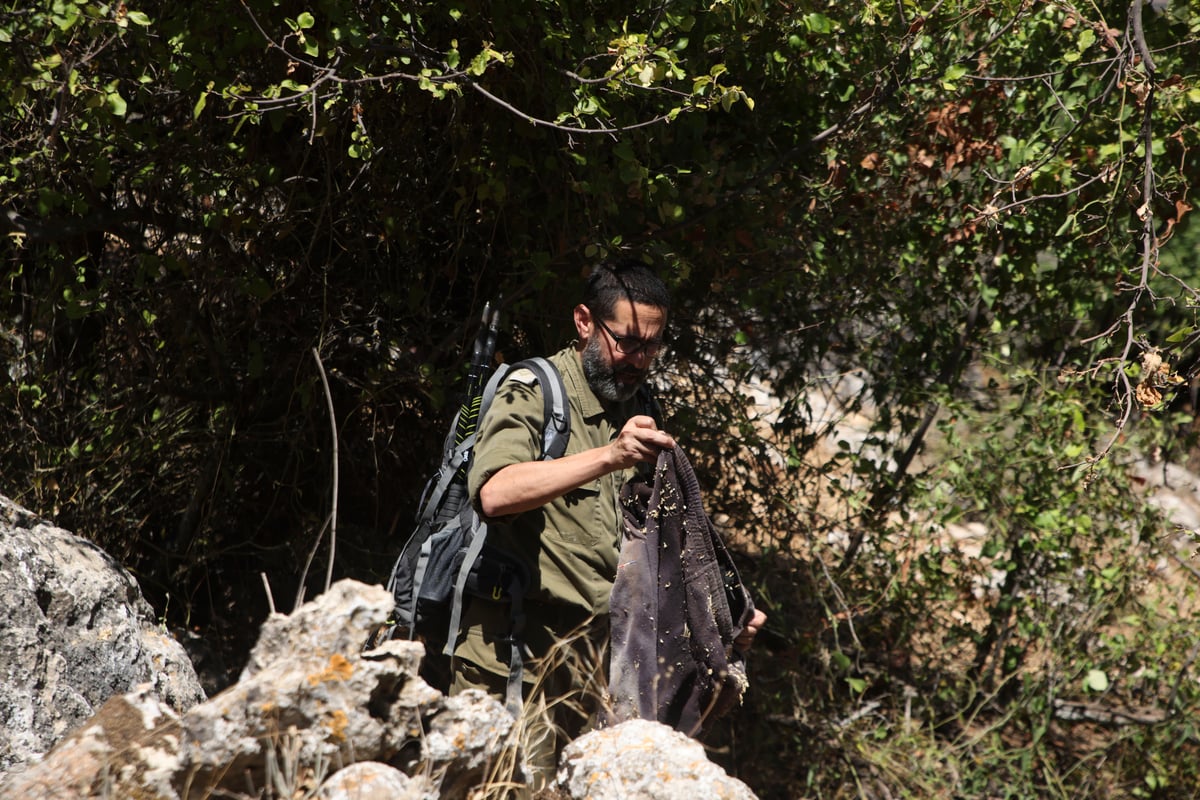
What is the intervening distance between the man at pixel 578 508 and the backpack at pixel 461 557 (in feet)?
0.12

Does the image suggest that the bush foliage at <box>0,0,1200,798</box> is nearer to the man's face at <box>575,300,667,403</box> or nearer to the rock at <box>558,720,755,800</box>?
the man's face at <box>575,300,667,403</box>

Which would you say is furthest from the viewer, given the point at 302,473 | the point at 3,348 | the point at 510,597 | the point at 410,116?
the point at 302,473

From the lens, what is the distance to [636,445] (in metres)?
2.31

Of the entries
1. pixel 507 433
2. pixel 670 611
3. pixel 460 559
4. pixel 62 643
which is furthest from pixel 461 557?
pixel 62 643

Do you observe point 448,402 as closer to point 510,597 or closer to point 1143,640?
point 510,597

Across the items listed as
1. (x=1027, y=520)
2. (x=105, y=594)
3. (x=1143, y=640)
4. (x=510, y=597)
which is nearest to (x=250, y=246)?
(x=105, y=594)

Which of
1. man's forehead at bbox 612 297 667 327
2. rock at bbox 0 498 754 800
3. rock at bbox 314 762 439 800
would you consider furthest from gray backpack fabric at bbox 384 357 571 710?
rock at bbox 314 762 439 800

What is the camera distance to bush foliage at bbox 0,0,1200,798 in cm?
333

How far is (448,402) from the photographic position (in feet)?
13.0

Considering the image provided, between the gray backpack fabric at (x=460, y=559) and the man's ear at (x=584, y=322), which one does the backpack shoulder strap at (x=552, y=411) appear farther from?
the man's ear at (x=584, y=322)

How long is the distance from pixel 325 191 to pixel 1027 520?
3.00 meters

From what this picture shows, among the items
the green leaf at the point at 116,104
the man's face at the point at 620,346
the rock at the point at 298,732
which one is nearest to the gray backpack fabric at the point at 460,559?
the man's face at the point at 620,346

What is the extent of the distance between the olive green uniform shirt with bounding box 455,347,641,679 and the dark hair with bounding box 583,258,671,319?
0.62 feet

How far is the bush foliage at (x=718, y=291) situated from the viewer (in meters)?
3.33
